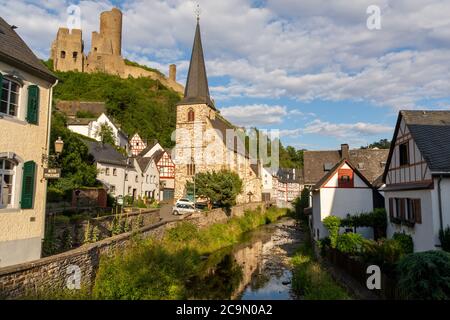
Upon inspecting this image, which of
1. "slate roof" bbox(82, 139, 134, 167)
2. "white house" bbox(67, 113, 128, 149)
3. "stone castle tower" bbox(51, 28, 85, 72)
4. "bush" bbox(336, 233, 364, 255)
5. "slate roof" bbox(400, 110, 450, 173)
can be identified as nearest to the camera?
"slate roof" bbox(400, 110, 450, 173)

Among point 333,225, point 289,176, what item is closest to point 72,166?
point 333,225

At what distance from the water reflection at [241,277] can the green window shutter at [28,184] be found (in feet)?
24.2

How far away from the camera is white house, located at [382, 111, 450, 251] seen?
43.5 ft

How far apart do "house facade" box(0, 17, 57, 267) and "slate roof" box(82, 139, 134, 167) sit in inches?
905

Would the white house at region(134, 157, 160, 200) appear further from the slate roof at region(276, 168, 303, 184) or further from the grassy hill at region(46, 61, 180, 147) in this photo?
the slate roof at region(276, 168, 303, 184)

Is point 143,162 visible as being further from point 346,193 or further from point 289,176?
point 289,176

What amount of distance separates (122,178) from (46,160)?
86.5ft

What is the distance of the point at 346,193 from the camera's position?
22969 millimetres

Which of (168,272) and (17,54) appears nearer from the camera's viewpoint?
(17,54)

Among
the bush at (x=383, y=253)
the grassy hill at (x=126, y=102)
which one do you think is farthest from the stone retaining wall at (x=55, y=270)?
the grassy hill at (x=126, y=102)

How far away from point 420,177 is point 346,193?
839 centimetres

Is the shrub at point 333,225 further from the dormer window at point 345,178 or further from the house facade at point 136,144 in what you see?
the house facade at point 136,144

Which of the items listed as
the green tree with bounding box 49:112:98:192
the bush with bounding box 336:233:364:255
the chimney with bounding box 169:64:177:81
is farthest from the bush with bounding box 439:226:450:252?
the chimney with bounding box 169:64:177:81
